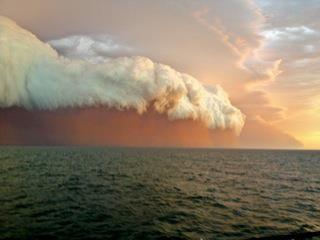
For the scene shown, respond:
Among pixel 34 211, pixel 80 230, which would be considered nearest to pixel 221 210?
pixel 80 230

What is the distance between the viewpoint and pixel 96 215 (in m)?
32.1

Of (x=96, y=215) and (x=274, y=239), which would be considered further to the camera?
(x=96, y=215)

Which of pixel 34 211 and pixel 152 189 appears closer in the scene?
pixel 34 211

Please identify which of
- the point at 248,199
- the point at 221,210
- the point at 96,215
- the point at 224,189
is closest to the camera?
the point at 96,215

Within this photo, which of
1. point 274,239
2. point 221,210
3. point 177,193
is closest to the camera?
point 274,239

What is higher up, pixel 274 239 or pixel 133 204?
pixel 274 239

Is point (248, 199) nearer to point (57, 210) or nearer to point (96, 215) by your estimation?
point (96, 215)

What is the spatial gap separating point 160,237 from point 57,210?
13.7 meters

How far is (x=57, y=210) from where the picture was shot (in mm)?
33750

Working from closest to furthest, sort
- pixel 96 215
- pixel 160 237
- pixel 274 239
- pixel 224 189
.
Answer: pixel 274 239
pixel 160 237
pixel 96 215
pixel 224 189

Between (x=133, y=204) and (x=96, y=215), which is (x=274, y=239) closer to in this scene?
(x=96, y=215)

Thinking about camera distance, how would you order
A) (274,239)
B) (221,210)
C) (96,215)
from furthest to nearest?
(221,210) < (96,215) < (274,239)

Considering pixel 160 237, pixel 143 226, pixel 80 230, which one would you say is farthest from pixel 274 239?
pixel 80 230

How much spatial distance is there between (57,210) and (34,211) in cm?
230
